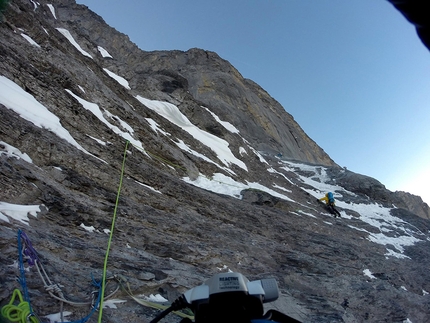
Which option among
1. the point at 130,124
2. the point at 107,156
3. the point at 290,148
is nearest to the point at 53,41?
the point at 130,124

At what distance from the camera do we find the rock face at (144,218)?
577 cm

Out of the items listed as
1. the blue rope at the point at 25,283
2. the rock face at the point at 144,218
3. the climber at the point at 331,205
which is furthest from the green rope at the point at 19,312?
the climber at the point at 331,205

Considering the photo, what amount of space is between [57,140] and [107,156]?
1.81 m

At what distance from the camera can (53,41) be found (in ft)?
55.6

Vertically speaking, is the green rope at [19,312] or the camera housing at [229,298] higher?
the camera housing at [229,298]

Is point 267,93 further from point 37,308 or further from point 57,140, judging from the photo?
point 37,308

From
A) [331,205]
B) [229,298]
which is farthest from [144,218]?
[331,205]

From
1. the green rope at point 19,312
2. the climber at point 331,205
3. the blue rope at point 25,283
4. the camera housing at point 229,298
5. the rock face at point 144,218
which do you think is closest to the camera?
the camera housing at point 229,298

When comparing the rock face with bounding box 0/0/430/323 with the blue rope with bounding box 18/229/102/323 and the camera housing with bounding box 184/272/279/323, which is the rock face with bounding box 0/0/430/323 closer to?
the blue rope with bounding box 18/229/102/323

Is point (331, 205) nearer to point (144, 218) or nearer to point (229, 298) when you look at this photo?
point (144, 218)

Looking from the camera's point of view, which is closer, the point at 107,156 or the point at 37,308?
the point at 37,308

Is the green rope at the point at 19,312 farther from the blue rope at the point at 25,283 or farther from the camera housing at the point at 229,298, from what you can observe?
the camera housing at the point at 229,298

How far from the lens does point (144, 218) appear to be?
27.5 feet

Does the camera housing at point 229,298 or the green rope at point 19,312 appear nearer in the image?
the camera housing at point 229,298
